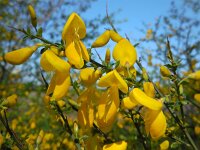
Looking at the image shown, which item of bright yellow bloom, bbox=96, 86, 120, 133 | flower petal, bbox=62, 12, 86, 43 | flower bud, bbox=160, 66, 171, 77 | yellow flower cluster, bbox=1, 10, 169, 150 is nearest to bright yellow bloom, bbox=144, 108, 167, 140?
yellow flower cluster, bbox=1, 10, 169, 150

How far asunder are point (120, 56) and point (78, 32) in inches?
6.4

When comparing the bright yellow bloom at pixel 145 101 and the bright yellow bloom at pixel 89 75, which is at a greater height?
the bright yellow bloom at pixel 89 75

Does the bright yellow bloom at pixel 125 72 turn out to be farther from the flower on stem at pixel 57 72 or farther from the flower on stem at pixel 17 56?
the flower on stem at pixel 17 56

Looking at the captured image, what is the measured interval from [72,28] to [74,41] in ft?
0.14

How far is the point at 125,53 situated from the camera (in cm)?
104

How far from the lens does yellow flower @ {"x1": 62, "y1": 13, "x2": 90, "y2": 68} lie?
99cm

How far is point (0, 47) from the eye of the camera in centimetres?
737

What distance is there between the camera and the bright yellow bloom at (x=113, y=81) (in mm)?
938

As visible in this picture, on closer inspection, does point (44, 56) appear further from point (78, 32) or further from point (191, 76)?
point (191, 76)

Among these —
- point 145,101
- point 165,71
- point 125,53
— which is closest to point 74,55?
point 125,53

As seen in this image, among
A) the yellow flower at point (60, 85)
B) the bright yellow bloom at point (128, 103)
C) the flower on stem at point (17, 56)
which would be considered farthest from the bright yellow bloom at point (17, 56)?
the bright yellow bloom at point (128, 103)

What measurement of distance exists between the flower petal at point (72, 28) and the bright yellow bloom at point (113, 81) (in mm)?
177

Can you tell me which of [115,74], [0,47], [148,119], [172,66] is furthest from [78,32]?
[0,47]

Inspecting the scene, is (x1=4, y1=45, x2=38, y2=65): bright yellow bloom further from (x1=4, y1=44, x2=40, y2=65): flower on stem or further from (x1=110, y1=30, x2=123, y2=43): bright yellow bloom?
(x1=110, y1=30, x2=123, y2=43): bright yellow bloom
